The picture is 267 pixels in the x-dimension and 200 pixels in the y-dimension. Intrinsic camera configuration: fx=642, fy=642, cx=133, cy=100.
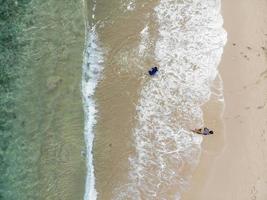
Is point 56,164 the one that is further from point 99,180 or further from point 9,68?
point 9,68

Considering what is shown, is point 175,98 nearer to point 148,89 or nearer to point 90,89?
point 148,89

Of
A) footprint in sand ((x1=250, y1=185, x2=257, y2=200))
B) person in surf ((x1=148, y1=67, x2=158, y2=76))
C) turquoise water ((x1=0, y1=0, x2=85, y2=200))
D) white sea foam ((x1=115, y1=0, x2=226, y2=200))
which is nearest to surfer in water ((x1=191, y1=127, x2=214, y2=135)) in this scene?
white sea foam ((x1=115, y1=0, x2=226, y2=200))

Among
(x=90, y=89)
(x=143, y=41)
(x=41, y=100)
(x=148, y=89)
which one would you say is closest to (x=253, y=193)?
(x=148, y=89)

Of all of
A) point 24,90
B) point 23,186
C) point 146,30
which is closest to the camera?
point 23,186

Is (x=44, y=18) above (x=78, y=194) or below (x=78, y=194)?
above

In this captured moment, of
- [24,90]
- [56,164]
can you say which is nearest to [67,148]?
[56,164]

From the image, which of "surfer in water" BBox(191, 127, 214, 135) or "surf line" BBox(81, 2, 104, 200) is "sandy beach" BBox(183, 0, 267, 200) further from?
"surf line" BBox(81, 2, 104, 200)
